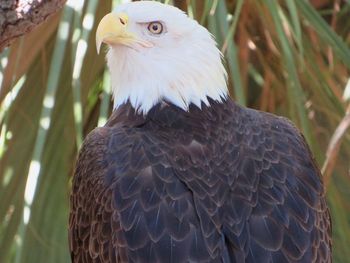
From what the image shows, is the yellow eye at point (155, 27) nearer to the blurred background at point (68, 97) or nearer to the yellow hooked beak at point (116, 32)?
the yellow hooked beak at point (116, 32)

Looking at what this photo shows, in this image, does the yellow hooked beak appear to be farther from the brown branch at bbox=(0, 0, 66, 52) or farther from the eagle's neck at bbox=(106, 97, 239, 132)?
the brown branch at bbox=(0, 0, 66, 52)

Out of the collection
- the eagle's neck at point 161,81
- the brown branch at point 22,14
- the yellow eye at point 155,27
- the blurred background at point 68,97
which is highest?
the brown branch at point 22,14

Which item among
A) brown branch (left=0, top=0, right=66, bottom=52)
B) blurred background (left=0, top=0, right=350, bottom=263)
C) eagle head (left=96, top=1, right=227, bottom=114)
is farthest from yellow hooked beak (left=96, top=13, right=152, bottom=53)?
brown branch (left=0, top=0, right=66, bottom=52)

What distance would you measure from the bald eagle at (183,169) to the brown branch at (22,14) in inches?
20.6

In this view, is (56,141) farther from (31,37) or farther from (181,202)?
(181,202)

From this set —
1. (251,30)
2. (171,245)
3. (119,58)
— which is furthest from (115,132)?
(251,30)

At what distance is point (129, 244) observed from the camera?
3793mm

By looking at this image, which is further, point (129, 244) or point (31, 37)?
point (31, 37)

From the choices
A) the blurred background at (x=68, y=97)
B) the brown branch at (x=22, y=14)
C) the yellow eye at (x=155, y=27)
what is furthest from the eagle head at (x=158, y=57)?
the brown branch at (x=22, y=14)

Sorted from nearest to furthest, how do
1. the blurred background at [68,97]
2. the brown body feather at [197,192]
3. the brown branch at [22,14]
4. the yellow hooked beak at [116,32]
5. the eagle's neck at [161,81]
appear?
the brown branch at [22,14] → the brown body feather at [197,192] → the yellow hooked beak at [116,32] → the eagle's neck at [161,81] → the blurred background at [68,97]

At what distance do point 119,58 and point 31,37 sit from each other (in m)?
0.64

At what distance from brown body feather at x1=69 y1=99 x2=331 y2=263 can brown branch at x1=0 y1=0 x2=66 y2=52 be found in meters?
0.57

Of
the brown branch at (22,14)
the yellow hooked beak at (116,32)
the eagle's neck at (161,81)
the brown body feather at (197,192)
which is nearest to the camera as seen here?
the brown branch at (22,14)

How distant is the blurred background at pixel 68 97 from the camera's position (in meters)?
4.54
